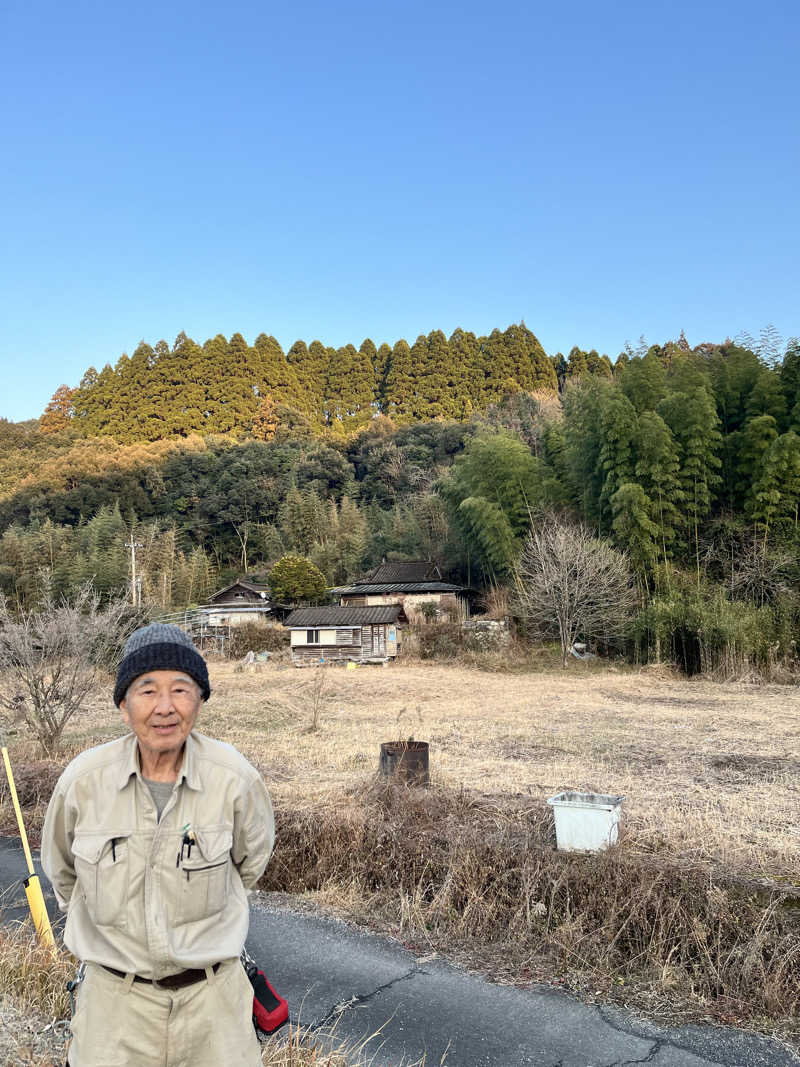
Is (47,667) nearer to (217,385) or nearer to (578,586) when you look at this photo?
(578,586)

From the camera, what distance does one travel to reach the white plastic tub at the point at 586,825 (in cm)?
447

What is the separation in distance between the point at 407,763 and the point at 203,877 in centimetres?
503

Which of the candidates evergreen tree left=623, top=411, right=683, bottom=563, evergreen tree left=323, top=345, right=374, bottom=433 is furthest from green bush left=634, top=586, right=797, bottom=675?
evergreen tree left=323, top=345, right=374, bottom=433

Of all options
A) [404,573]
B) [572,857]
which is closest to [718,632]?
[572,857]

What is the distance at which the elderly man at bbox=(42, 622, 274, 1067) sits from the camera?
58.0 inches

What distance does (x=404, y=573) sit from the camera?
2797 cm

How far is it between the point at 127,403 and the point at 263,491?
2099cm

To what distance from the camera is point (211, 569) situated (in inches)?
1553

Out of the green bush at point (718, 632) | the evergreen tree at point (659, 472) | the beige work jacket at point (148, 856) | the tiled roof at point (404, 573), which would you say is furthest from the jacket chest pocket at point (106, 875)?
the tiled roof at point (404, 573)

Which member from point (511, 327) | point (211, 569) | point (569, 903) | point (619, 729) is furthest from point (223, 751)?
point (511, 327)

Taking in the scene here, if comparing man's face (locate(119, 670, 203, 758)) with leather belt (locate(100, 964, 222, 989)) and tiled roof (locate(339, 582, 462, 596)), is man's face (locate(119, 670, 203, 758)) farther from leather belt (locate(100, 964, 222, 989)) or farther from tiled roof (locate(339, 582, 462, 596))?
tiled roof (locate(339, 582, 462, 596))

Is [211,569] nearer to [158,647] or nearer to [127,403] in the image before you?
[127,403]

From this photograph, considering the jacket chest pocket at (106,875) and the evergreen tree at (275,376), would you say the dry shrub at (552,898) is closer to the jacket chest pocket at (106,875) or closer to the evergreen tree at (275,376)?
the jacket chest pocket at (106,875)

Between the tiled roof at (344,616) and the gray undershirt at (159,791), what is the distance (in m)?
21.7
